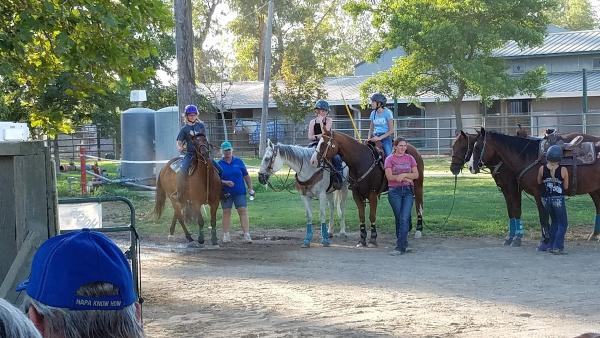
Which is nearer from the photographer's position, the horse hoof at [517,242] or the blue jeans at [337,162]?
the horse hoof at [517,242]

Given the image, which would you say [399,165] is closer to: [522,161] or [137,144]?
[522,161]

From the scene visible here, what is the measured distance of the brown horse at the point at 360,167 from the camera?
1411 cm

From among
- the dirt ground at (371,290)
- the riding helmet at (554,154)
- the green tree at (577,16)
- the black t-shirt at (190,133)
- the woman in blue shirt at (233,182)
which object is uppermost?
the green tree at (577,16)

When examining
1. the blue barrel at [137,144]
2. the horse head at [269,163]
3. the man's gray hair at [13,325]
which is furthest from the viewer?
the blue barrel at [137,144]

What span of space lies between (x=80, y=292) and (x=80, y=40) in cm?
702

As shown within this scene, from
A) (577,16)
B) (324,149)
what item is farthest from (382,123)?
(577,16)

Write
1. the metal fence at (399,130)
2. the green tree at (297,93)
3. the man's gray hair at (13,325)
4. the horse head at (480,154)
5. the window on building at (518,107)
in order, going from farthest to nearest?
the green tree at (297,93) → the window on building at (518,107) → the metal fence at (399,130) → the horse head at (480,154) → the man's gray hair at (13,325)

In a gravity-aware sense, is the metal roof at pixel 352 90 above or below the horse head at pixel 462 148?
above

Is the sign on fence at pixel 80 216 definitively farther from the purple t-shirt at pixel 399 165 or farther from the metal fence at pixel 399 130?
the metal fence at pixel 399 130

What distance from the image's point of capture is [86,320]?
2426 mm

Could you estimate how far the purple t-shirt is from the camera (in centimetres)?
1299

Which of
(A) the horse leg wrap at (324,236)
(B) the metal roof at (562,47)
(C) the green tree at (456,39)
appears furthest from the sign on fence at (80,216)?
(B) the metal roof at (562,47)

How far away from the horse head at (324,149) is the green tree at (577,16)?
252 ft

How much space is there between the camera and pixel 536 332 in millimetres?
7879
